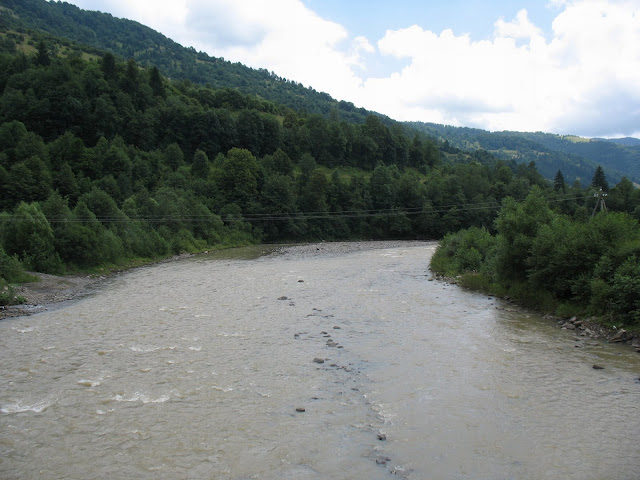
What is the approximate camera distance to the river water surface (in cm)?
954

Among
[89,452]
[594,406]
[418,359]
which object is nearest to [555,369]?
[594,406]

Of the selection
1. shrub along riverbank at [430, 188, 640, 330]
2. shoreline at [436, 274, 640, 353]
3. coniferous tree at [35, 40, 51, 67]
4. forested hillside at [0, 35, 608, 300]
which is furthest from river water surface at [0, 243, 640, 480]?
coniferous tree at [35, 40, 51, 67]

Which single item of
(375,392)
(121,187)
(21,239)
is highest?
(121,187)

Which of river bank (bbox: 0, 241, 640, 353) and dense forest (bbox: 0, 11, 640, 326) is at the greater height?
dense forest (bbox: 0, 11, 640, 326)

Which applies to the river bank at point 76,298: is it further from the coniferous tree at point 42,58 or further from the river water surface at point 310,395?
the coniferous tree at point 42,58

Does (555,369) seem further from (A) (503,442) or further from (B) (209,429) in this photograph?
(B) (209,429)

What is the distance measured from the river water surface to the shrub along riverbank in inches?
78.6

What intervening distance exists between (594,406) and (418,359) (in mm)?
5537

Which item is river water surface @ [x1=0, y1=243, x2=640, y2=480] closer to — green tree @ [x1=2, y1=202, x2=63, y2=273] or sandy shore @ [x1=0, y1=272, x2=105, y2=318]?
sandy shore @ [x1=0, y1=272, x2=105, y2=318]

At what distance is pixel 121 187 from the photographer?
65375mm

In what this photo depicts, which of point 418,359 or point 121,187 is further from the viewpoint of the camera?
point 121,187

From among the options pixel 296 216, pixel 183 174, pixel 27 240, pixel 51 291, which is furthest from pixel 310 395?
pixel 183 174

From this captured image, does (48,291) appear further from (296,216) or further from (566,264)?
(296,216)

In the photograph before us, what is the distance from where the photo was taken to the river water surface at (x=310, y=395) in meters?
9.54
